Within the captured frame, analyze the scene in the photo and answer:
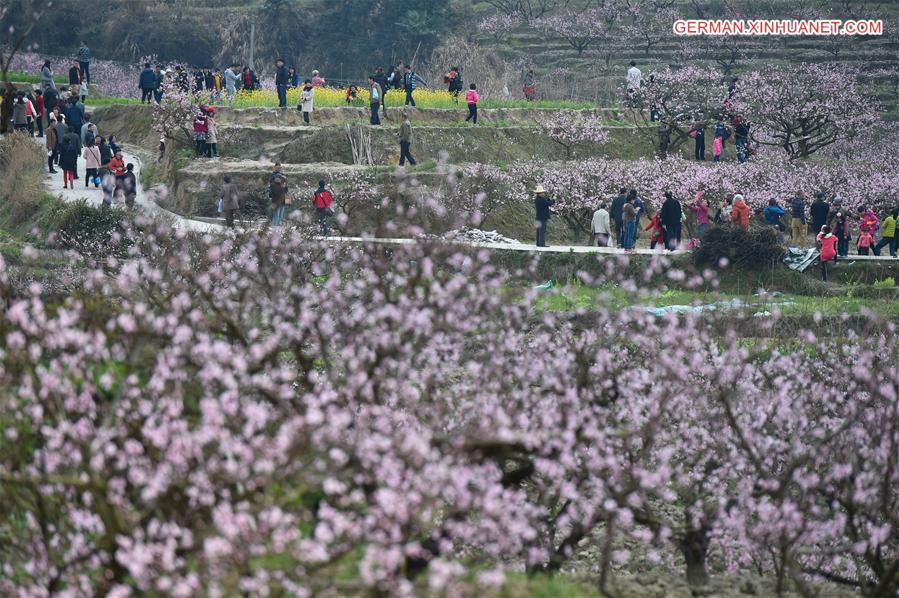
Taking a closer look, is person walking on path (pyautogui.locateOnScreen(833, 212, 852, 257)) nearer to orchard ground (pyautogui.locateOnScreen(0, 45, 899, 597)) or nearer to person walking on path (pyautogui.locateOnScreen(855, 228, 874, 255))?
person walking on path (pyautogui.locateOnScreen(855, 228, 874, 255))

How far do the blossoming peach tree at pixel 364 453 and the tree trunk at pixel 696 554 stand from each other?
0.08ft

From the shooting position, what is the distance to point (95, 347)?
10.2 m

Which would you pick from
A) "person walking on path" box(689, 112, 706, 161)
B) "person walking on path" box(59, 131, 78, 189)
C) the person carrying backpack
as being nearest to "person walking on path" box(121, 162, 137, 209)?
"person walking on path" box(59, 131, 78, 189)

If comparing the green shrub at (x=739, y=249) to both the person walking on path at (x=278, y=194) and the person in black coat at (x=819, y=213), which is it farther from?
the person walking on path at (x=278, y=194)

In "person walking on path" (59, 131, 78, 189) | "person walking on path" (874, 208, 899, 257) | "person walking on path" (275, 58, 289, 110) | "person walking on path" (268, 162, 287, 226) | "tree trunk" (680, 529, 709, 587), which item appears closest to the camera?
"tree trunk" (680, 529, 709, 587)

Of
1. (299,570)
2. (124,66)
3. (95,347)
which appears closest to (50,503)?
(95,347)

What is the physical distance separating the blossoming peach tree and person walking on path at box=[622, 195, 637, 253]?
1153cm

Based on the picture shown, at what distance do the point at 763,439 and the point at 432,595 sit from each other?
7245mm

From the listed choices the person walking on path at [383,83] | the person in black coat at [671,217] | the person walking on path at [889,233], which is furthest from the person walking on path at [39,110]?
the person walking on path at [889,233]

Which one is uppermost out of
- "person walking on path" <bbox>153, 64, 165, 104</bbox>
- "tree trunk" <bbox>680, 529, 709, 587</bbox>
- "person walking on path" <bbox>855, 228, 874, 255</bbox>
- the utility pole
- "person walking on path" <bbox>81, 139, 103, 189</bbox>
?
the utility pole

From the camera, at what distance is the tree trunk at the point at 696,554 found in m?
13.9

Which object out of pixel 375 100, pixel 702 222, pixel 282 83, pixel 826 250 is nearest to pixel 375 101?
pixel 375 100

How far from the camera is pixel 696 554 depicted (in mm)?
14023

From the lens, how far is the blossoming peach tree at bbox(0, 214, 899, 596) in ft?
28.5
